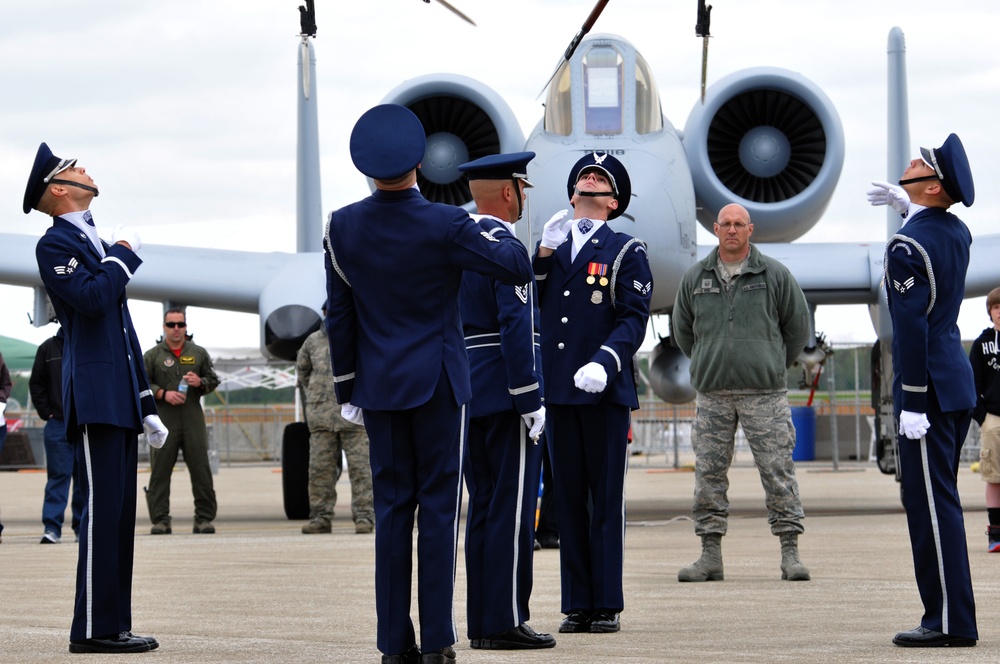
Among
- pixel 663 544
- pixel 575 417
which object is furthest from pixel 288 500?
pixel 575 417

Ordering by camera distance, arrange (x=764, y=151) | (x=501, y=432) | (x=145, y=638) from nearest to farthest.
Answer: (x=145, y=638), (x=501, y=432), (x=764, y=151)

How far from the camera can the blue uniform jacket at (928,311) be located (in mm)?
5527

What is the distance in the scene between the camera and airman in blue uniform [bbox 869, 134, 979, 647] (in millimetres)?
5504

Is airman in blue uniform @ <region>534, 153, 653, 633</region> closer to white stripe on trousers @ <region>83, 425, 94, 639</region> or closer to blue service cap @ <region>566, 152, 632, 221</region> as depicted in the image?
blue service cap @ <region>566, 152, 632, 221</region>

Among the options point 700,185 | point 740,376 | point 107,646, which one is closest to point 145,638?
point 107,646

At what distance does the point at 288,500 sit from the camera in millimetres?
14938

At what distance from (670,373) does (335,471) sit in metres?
4.61

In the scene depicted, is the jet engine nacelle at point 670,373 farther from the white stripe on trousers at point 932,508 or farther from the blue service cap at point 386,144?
the blue service cap at point 386,144

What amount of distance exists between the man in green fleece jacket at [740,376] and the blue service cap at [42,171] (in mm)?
3623

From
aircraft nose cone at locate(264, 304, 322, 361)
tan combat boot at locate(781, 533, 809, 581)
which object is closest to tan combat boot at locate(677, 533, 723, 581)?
tan combat boot at locate(781, 533, 809, 581)

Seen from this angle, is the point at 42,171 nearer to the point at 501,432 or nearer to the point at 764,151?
the point at 501,432

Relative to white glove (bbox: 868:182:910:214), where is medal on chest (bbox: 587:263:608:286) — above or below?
below

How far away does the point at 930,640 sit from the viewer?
540cm

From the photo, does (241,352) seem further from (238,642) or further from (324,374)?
(238,642)
